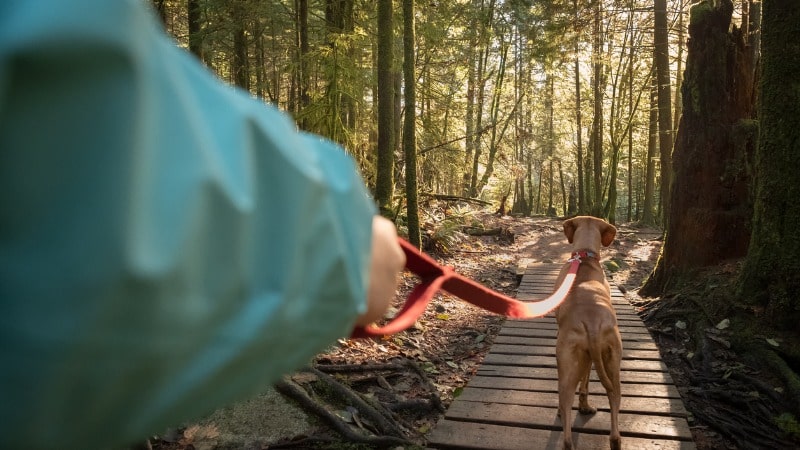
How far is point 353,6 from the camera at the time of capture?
1127 centimetres

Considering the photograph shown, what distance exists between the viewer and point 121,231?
1.54 ft

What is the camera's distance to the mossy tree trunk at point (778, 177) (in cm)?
516

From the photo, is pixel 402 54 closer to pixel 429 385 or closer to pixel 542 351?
pixel 542 351

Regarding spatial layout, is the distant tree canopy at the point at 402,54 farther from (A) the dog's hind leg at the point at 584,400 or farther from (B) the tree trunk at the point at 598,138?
(A) the dog's hind leg at the point at 584,400

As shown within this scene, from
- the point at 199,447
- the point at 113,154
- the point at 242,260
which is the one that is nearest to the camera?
the point at 113,154

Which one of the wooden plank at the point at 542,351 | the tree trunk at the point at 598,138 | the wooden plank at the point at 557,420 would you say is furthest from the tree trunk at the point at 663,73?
Answer: the wooden plank at the point at 557,420

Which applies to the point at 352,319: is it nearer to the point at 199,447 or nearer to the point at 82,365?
the point at 82,365

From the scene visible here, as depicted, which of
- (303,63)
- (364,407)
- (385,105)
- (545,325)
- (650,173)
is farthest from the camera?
(650,173)

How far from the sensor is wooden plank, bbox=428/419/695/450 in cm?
378

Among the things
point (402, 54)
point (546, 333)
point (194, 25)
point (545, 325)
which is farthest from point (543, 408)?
point (402, 54)

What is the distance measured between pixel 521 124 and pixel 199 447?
37035mm

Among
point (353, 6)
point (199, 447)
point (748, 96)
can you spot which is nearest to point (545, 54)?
point (353, 6)

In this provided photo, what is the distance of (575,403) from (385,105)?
237 inches

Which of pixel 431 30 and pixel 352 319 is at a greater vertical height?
pixel 431 30
